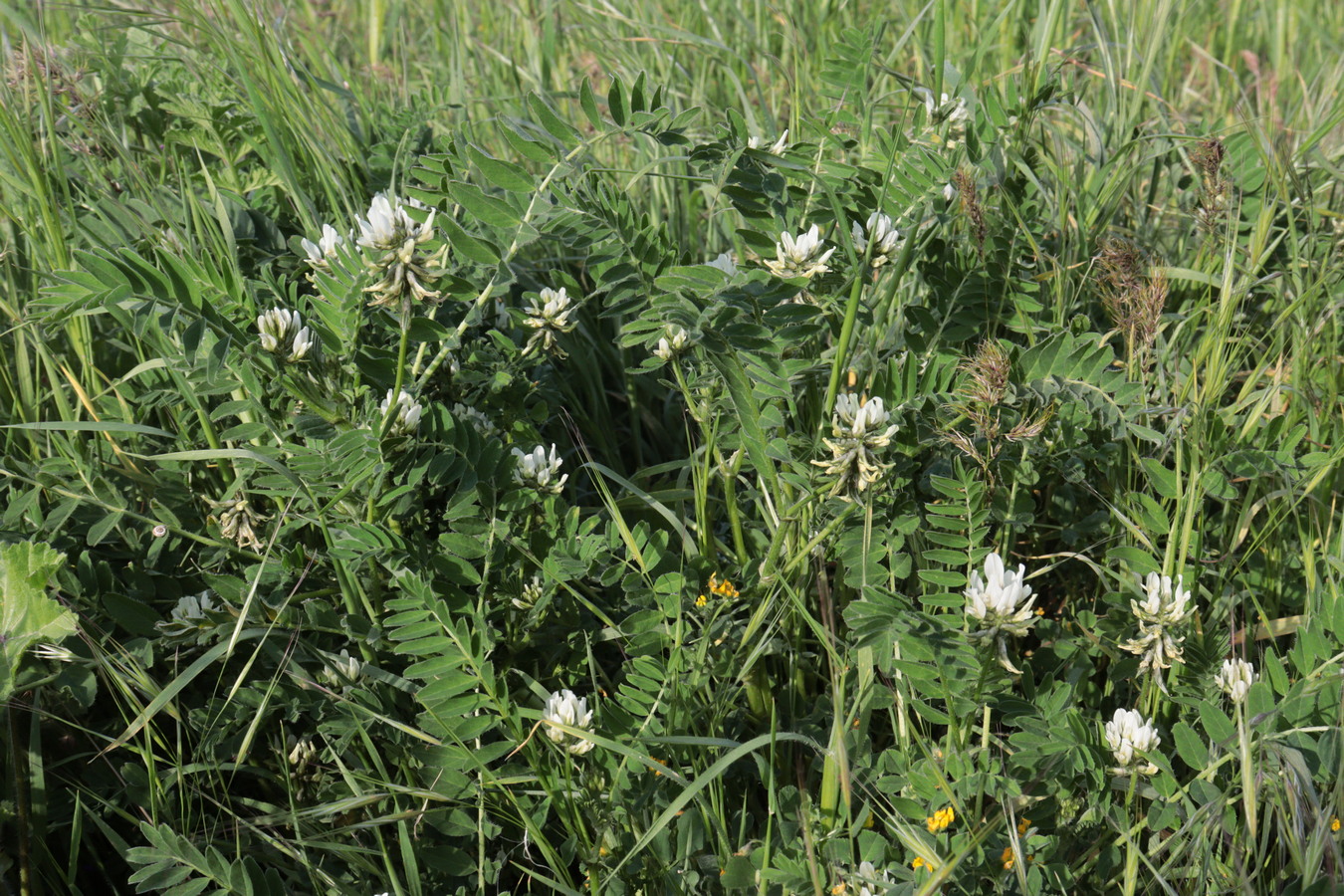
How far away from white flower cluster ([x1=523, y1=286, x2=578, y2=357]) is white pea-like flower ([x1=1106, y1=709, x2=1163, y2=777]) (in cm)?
106

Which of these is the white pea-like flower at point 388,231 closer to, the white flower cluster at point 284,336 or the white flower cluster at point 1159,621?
the white flower cluster at point 284,336

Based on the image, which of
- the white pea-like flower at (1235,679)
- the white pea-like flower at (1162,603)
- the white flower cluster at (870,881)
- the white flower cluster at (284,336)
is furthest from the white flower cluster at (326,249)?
the white pea-like flower at (1235,679)

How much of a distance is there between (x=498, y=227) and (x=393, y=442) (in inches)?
14.0

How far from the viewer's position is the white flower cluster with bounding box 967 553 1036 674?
1.47m

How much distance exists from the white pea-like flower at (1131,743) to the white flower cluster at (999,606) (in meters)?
0.25

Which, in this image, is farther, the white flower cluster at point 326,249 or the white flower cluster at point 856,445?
the white flower cluster at point 326,249

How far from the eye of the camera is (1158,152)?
221 centimetres

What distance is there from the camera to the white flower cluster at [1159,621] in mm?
1625

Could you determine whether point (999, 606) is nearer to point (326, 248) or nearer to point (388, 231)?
point (388, 231)

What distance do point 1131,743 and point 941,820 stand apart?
31cm

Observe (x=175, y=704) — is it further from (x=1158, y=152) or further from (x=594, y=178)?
(x=1158, y=152)

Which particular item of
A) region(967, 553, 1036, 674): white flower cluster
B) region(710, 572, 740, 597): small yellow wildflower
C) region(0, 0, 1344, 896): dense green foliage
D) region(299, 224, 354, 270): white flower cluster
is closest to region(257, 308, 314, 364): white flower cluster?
region(0, 0, 1344, 896): dense green foliage

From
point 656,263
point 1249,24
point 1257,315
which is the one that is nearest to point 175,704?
point 656,263

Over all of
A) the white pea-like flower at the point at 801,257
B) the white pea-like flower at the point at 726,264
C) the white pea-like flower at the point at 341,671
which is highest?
the white pea-like flower at the point at 801,257
